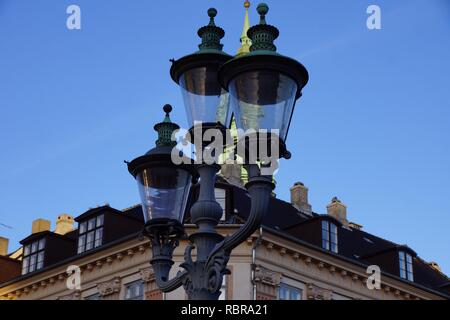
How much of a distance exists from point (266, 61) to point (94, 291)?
103ft

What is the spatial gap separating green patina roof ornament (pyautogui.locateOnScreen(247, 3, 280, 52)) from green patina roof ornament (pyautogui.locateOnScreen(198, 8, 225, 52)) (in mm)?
882

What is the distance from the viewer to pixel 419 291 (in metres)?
45.1

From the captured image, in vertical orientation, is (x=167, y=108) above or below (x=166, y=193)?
above

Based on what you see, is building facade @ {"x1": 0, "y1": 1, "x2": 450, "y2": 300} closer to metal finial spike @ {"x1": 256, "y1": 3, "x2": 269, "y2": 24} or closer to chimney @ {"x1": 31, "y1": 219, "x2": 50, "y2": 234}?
chimney @ {"x1": 31, "y1": 219, "x2": 50, "y2": 234}

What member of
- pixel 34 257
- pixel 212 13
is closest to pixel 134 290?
pixel 34 257

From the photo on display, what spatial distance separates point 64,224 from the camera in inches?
2079

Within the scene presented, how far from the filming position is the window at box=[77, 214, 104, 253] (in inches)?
1671

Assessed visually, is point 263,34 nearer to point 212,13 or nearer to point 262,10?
point 262,10

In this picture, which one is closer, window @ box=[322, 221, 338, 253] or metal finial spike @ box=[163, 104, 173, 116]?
metal finial spike @ box=[163, 104, 173, 116]

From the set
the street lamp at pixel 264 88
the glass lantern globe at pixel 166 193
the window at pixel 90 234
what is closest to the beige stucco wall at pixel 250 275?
the window at pixel 90 234

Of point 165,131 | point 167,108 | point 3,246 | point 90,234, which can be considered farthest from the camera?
point 3,246

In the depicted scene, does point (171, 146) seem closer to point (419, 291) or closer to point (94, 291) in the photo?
point (94, 291)

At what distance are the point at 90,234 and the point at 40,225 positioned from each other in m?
9.18

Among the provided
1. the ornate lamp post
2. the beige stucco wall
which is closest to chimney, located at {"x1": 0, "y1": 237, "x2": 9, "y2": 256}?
the beige stucco wall
